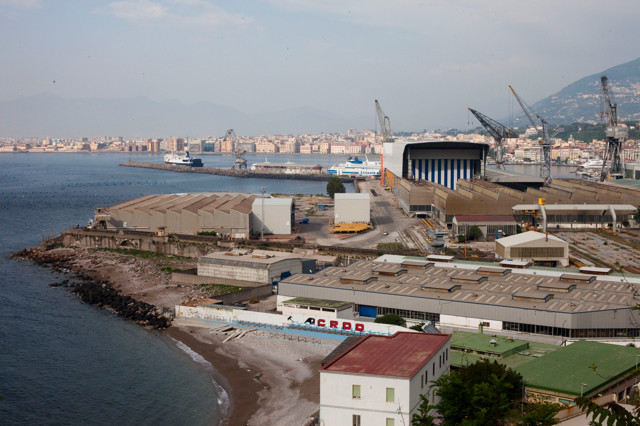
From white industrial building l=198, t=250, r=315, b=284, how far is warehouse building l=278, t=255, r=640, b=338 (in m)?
1.84

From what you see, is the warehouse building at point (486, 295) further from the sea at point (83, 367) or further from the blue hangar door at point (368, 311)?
the sea at point (83, 367)

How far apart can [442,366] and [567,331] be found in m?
4.22

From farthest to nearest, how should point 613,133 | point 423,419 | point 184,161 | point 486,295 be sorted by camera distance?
point 184,161, point 613,133, point 486,295, point 423,419

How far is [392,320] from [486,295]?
2.13 meters

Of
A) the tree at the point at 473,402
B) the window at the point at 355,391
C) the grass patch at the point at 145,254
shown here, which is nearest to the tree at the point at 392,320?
the tree at the point at 473,402

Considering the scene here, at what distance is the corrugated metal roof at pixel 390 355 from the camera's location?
819 centimetres

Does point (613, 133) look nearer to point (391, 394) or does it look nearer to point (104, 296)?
point (104, 296)

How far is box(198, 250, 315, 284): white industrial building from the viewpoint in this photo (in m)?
17.9

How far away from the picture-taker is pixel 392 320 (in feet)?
43.6

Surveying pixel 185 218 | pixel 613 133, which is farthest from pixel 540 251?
pixel 613 133

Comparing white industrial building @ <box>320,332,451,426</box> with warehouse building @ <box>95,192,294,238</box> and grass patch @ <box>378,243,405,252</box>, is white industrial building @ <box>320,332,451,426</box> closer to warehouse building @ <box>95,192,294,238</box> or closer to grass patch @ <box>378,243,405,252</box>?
grass patch @ <box>378,243,405,252</box>

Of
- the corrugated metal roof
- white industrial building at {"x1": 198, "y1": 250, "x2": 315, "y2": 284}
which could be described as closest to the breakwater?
white industrial building at {"x1": 198, "y1": 250, "x2": 315, "y2": 284}

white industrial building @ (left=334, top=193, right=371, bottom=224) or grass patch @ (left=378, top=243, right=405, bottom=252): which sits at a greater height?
white industrial building @ (left=334, top=193, right=371, bottom=224)

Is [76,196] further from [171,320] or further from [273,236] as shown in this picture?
[171,320]
